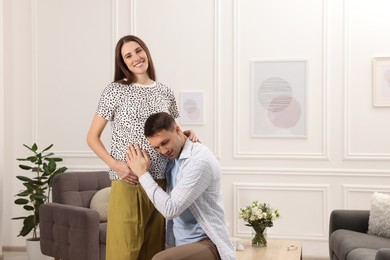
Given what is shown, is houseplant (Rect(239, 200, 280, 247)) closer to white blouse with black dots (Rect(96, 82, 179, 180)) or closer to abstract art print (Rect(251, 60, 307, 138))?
abstract art print (Rect(251, 60, 307, 138))

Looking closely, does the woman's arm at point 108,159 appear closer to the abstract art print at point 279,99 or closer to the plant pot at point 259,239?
the plant pot at point 259,239

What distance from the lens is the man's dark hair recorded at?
271 cm

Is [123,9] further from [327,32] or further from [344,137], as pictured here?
[344,137]

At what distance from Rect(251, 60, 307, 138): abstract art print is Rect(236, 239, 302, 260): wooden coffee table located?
4.69 feet

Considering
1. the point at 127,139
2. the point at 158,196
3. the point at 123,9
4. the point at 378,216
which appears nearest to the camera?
the point at 158,196

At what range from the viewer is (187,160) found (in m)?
2.83

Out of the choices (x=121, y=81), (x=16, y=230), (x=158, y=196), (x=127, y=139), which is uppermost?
(x=121, y=81)

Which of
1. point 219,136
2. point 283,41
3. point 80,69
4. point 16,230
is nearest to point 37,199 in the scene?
point 16,230

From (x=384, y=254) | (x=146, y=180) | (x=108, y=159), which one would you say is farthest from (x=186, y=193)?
(x=384, y=254)

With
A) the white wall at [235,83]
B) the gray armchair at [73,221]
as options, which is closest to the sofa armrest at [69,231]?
the gray armchair at [73,221]

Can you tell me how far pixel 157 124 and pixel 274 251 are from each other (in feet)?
6.42

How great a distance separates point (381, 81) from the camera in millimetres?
5621

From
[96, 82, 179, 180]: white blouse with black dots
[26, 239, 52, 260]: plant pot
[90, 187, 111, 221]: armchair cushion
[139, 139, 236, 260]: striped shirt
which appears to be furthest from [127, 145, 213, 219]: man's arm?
[26, 239, 52, 260]: plant pot

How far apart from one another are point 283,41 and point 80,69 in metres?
1.98
